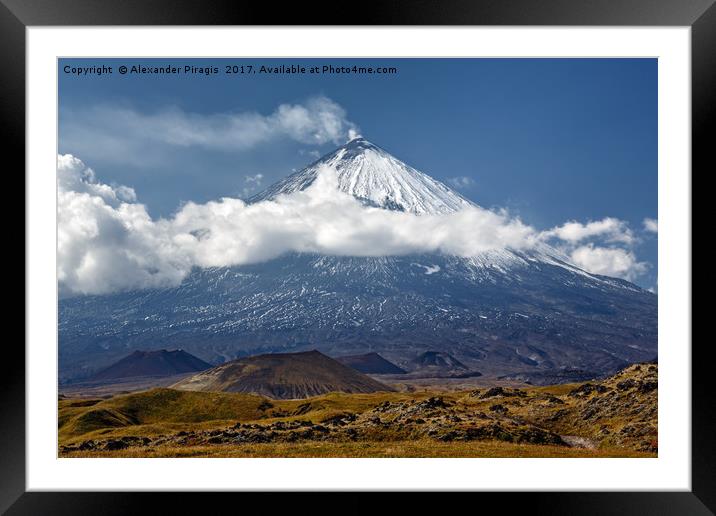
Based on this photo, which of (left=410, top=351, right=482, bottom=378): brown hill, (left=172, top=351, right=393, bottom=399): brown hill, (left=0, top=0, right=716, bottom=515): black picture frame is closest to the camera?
(left=0, top=0, right=716, bottom=515): black picture frame

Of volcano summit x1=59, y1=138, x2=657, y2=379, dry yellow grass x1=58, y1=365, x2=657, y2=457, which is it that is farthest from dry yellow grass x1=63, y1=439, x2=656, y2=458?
volcano summit x1=59, y1=138, x2=657, y2=379

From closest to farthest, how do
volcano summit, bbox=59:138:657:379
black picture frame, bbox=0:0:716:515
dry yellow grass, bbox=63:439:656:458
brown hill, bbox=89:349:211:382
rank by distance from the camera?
1. black picture frame, bbox=0:0:716:515
2. dry yellow grass, bbox=63:439:656:458
3. volcano summit, bbox=59:138:657:379
4. brown hill, bbox=89:349:211:382

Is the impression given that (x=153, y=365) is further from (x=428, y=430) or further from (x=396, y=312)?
(x=428, y=430)

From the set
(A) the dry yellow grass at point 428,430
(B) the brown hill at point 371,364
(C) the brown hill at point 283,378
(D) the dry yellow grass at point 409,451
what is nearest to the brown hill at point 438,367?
(B) the brown hill at point 371,364

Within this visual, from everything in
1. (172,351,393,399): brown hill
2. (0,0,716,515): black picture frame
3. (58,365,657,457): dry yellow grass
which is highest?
(0,0,716,515): black picture frame

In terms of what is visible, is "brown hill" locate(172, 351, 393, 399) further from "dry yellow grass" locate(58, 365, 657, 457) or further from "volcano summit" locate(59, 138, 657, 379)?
"dry yellow grass" locate(58, 365, 657, 457)

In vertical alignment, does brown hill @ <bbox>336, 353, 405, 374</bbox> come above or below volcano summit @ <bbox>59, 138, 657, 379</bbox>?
below
